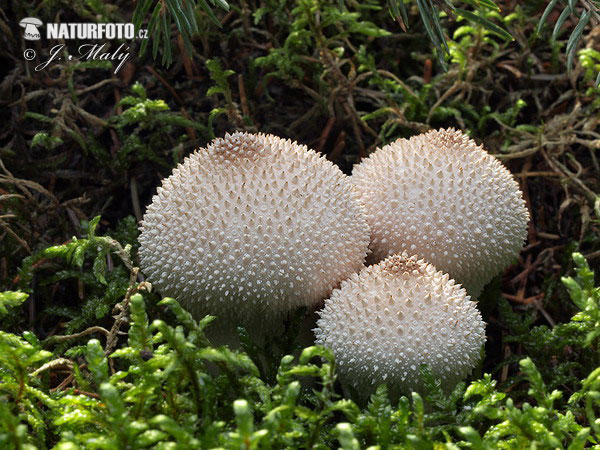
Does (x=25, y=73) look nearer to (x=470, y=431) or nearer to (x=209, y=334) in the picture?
(x=209, y=334)

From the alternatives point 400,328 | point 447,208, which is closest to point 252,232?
point 400,328

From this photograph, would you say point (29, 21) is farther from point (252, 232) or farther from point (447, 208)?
point (447, 208)

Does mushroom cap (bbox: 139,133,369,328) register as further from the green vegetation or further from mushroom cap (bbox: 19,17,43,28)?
mushroom cap (bbox: 19,17,43,28)

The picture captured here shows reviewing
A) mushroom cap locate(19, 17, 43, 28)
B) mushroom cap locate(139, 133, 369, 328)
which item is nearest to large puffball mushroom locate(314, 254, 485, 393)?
mushroom cap locate(139, 133, 369, 328)

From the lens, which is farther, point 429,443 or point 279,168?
point 279,168

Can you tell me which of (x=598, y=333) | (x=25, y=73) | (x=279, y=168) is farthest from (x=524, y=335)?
(x=25, y=73)
